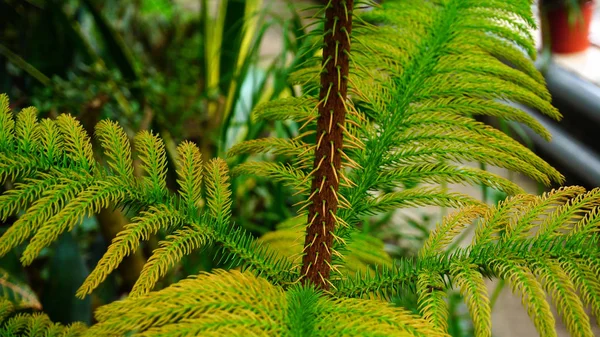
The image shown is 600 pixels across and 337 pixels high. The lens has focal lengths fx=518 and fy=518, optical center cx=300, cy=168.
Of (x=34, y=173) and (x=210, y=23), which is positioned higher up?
(x=210, y=23)

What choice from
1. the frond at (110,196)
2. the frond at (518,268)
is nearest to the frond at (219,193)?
the frond at (110,196)

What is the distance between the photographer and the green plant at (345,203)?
29 centimetres

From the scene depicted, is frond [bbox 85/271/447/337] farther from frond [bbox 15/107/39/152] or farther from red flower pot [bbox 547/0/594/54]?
red flower pot [bbox 547/0/594/54]

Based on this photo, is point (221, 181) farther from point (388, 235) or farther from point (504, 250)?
point (388, 235)

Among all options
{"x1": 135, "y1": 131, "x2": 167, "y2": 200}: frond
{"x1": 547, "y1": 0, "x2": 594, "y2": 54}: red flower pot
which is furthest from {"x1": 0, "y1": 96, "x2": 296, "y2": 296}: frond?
{"x1": 547, "y1": 0, "x2": 594, "y2": 54}: red flower pot

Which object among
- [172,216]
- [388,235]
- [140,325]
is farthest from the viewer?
[388,235]

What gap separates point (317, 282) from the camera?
374mm

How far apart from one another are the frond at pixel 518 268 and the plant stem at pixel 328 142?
0.12 ft

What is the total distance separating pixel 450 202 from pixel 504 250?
86 mm

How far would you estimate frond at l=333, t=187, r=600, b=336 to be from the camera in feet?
1.00

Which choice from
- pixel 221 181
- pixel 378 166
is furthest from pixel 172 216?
pixel 378 166

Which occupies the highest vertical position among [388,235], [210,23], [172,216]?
[210,23]

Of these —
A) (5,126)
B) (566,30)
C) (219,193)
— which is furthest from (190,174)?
(566,30)

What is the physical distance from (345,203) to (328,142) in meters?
0.09
